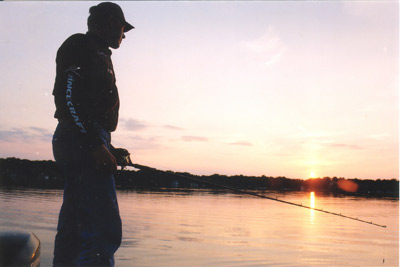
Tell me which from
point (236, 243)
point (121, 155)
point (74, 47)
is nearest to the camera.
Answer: point (74, 47)

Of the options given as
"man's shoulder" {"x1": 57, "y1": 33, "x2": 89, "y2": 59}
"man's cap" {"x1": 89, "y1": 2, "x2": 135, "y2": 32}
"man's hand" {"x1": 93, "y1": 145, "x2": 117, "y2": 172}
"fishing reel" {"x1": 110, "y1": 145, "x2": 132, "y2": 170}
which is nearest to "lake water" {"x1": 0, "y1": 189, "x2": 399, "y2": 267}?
"fishing reel" {"x1": 110, "y1": 145, "x2": 132, "y2": 170}

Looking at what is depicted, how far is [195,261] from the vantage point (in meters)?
6.47

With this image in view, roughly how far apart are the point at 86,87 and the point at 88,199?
872 mm

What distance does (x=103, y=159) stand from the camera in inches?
120

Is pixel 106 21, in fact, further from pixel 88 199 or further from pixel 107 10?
pixel 88 199

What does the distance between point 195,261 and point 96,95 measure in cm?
413

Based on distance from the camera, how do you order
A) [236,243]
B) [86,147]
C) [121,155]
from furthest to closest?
[236,243] → [121,155] → [86,147]

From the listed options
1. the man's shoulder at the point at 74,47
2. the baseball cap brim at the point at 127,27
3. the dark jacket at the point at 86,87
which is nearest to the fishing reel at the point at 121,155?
the dark jacket at the point at 86,87

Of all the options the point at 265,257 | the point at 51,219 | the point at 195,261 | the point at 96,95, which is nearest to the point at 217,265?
the point at 195,261

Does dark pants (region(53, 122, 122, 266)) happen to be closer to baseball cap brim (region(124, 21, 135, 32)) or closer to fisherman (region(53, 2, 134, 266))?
fisherman (region(53, 2, 134, 266))

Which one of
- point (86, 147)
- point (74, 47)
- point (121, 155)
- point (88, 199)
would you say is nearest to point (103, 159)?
point (86, 147)

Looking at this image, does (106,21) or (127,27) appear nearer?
(106,21)

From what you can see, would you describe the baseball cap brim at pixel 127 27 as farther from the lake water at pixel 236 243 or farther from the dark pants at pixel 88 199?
the lake water at pixel 236 243

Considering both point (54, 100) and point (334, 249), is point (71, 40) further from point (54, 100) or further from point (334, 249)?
point (334, 249)
